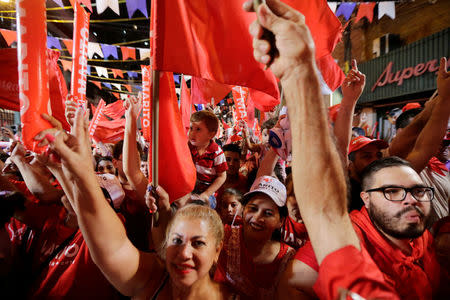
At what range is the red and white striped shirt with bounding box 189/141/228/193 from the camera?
12.3 ft

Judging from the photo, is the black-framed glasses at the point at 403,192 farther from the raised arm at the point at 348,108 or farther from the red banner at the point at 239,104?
the red banner at the point at 239,104

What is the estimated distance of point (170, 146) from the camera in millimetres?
2209

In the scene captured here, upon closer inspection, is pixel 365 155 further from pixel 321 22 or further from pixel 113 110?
pixel 113 110

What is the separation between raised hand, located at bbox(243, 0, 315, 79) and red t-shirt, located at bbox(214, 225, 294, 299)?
141 cm

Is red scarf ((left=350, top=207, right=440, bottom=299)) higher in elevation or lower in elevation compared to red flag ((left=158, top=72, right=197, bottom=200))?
lower

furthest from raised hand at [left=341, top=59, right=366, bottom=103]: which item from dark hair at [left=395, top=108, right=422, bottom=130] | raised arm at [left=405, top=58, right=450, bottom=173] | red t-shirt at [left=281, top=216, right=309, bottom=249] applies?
dark hair at [left=395, top=108, right=422, bottom=130]

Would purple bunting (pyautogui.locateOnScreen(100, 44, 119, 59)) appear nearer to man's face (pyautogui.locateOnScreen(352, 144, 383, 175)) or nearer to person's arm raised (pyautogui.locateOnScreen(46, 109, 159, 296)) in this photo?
man's face (pyautogui.locateOnScreen(352, 144, 383, 175))

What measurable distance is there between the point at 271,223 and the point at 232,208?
0.80 m

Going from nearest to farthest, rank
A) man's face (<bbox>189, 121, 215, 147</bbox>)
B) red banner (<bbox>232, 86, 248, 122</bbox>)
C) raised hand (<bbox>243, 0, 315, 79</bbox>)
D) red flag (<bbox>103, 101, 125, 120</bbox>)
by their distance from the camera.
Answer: raised hand (<bbox>243, 0, 315, 79</bbox>)
man's face (<bbox>189, 121, 215, 147</bbox>)
red banner (<bbox>232, 86, 248, 122</bbox>)
red flag (<bbox>103, 101, 125, 120</bbox>)

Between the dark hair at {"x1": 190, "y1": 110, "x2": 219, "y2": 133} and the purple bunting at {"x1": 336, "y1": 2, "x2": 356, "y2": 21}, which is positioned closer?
the dark hair at {"x1": 190, "y1": 110, "x2": 219, "y2": 133}

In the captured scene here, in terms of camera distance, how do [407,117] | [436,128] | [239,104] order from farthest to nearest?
[239,104]
[407,117]
[436,128]

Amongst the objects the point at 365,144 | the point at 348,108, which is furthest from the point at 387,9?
the point at 348,108

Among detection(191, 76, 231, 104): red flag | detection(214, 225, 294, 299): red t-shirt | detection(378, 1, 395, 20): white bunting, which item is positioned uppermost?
detection(378, 1, 395, 20): white bunting

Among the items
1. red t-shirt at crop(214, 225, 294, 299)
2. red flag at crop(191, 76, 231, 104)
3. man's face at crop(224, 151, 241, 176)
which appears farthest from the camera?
man's face at crop(224, 151, 241, 176)
